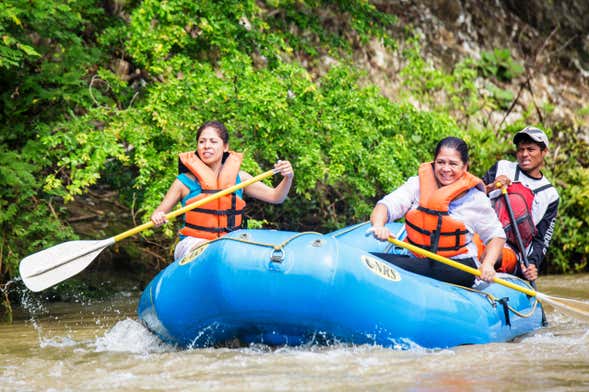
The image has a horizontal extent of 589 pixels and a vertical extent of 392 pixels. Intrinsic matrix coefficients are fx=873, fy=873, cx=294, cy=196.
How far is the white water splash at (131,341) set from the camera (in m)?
4.43

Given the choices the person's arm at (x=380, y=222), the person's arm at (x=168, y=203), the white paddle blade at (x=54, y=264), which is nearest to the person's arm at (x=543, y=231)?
the person's arm at (x=380, y=222)

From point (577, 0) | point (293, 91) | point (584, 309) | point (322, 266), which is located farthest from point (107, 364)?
point (577, 0)

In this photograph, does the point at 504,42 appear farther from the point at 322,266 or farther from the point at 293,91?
the point at 322,266

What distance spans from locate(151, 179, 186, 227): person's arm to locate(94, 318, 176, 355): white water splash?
60 centimetres

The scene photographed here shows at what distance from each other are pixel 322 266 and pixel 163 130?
95.5 inches

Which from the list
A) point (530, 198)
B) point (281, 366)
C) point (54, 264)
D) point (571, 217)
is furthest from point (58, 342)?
point (571, 217)

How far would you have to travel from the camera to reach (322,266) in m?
3.91

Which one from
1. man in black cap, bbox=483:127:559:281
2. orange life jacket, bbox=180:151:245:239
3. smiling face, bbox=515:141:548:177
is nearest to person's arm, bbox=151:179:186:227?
orange life jacket, bbox=180:151:245:239

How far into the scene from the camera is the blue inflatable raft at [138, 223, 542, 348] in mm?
3924

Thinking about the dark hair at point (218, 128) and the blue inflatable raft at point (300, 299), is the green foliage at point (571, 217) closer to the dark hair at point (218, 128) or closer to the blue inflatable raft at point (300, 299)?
the blue inflatable raft at point (300, 299)

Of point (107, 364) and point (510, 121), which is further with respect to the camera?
point (510, 121)

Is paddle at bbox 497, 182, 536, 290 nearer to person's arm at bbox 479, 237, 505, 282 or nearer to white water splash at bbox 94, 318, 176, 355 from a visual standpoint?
person's arm at bbox 479, 237, 505, 282

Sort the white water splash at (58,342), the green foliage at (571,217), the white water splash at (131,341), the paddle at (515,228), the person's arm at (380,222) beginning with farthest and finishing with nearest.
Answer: the green foliage at (571,217)
the paddle at (515,228)
the white water splash at (58,342)
the white water splash at (131,341)
the person's arm at (380,222)

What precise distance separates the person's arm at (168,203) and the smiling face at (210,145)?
0.21 metres
